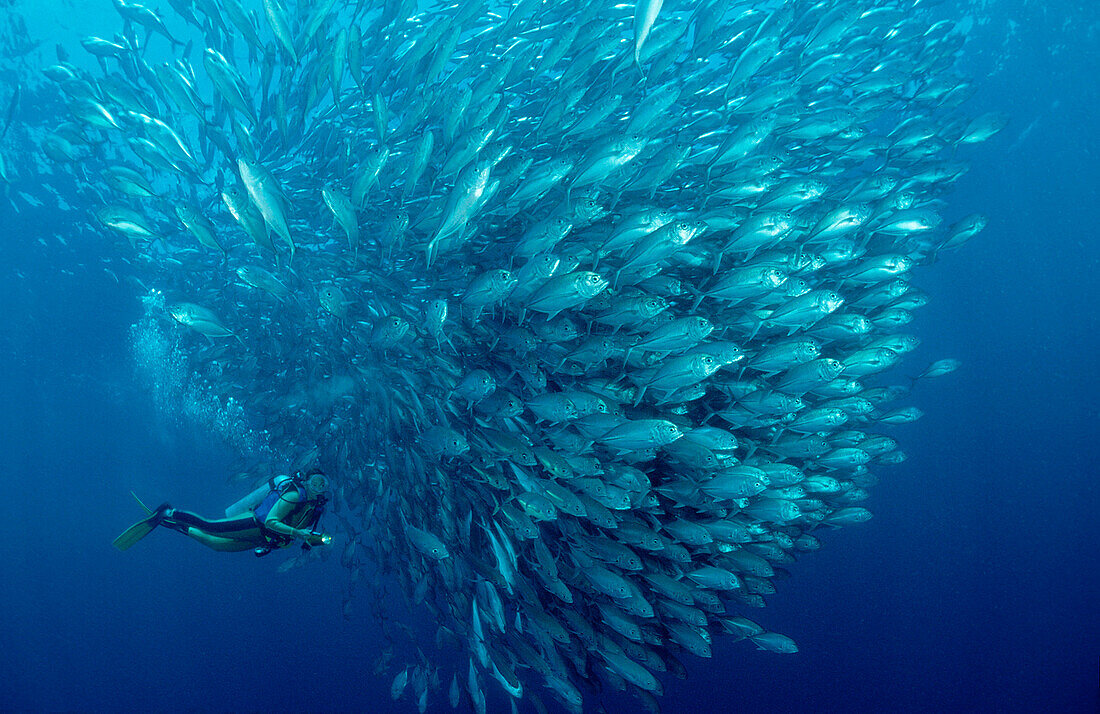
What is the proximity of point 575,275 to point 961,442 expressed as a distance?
25.0 metres

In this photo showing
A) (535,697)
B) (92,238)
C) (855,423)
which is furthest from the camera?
(92,238)

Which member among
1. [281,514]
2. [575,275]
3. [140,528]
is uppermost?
[575,275]

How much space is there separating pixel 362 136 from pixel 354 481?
4.76 metres

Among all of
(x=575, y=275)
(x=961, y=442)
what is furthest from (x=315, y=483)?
(x=961, y=442)

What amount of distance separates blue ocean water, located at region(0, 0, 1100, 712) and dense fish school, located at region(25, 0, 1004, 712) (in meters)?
12.2

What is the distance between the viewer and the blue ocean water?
1611cm

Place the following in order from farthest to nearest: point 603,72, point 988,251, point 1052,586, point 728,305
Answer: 1. point 1052,586
2. point 988,251
3. point 603,72
4. point 728,305

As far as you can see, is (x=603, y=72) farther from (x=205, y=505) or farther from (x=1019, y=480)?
(x=205, y=505)

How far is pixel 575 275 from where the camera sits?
3945mm

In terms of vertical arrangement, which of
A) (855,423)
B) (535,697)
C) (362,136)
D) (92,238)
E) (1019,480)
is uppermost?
(92,238)

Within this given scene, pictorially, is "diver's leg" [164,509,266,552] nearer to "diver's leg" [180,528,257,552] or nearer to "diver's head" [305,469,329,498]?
"diver's leg" [180,528,257,552]

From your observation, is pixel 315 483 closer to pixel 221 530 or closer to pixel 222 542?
pixel 221 530

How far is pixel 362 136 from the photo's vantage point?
657cm

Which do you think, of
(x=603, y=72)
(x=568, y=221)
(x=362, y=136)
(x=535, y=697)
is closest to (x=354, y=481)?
(x=535, y=697)
